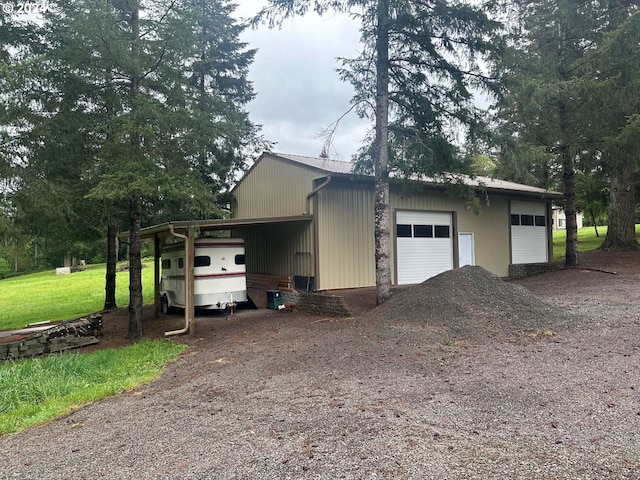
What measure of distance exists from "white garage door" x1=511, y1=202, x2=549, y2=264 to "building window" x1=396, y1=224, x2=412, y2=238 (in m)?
5.37

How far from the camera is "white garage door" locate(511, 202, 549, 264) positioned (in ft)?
54.7

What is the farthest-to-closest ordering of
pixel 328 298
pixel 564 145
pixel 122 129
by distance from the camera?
pixel 564 145 → pixel 328 298 → pixel 122 129

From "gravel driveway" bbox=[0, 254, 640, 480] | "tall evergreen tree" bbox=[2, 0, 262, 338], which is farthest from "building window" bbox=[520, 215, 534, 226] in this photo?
"tall evergreen tree" bbox=[2, 0, 262, 338]

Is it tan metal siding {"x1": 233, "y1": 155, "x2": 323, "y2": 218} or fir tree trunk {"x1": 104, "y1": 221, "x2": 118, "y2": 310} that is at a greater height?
tan metal siding {"x1": 233, "y1": 155, "x2": 323, "y2": 218}

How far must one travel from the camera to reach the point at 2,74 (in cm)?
669

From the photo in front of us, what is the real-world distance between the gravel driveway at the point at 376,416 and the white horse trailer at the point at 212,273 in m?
4.40

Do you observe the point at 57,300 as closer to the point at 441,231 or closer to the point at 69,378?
the point at 69,378

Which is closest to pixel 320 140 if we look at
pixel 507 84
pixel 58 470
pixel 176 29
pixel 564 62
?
pixel 176 29

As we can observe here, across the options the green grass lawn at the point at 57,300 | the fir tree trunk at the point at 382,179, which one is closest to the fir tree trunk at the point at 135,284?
the fir tree trunk at the point at 382,179

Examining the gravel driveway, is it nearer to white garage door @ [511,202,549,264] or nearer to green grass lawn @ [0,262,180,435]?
green grass lawn @ [0,262,180,435]

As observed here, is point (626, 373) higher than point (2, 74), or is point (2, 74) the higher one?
point (2, 74)

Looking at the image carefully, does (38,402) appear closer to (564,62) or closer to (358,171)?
(358,171)

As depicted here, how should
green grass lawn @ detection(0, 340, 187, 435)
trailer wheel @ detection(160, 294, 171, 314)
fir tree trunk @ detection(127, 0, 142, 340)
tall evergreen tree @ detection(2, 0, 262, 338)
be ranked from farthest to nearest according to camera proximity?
trailer wheel @ detection(160, 294, 171, 314), fir tree trunk @ detection(127, 0, 142, 340), tall evergreen tree @ detection(2, 0, 262, 338), green grass lawn @ detection(0, 340, 187, 435)

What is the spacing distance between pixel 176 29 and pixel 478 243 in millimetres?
11706
